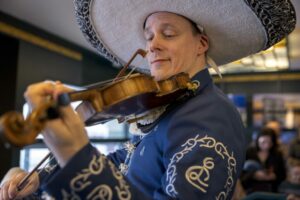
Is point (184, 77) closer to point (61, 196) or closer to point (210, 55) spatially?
point (210, 55)

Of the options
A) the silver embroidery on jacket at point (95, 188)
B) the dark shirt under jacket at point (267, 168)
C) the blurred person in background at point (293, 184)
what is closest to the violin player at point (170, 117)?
the silver embroidery on jacket at point (95, 188)

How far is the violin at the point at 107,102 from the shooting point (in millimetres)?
490

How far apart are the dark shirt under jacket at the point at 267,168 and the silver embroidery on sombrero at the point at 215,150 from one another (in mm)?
2365

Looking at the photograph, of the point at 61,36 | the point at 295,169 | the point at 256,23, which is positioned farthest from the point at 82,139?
the point at 61,36

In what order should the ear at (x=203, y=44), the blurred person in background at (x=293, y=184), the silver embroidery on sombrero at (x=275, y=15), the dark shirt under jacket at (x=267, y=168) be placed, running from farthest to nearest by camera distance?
1. the dark shirt under jacket at (x=267, y=168)
2. the blurred person in background at (x=293, y=184)
3. the ear at (x=203, y=44)
4. the silver embroidery on sombrero at (x=275, y=15)

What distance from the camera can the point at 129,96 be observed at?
0.70 metres

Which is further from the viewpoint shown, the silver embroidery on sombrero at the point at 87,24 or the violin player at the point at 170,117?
the silver embroidery on sombrero at the point at 87,24

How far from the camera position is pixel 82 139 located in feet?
1.81

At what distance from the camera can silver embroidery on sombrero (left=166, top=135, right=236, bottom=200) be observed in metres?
0.67

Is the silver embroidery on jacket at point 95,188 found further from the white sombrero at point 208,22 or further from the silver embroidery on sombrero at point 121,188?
the white sombrero at point 208,22

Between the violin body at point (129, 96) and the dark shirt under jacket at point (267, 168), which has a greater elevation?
the violin body at point (129, 96)

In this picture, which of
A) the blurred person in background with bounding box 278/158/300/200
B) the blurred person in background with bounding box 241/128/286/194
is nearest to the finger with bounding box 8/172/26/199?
the blurred person in background with bounding box 278/158/300/200

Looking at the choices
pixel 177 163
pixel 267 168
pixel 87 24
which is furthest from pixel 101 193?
pixel 267 168

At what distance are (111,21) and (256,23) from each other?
453 mm
